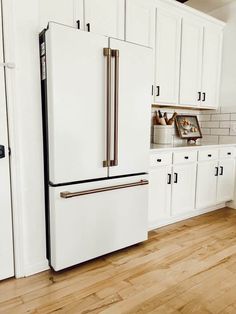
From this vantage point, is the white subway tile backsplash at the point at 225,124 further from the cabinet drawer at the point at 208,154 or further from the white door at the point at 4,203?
the white door at the point at 4,203

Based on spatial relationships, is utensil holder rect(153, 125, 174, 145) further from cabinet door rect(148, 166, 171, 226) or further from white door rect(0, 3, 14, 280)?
white door rect(0, 3, 14, 280)

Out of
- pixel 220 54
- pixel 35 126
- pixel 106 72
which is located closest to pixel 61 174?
pixel 35 126

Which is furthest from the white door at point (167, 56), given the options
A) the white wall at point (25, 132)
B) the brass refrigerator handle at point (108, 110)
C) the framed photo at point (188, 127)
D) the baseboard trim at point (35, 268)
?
the baseboard trim at point (35, 268)

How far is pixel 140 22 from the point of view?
2.52 m

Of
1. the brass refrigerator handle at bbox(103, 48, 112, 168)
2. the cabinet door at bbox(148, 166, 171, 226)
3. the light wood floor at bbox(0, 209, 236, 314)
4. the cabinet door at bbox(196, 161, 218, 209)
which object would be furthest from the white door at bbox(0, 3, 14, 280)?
the cabinet door at bbox(196, 161, 218, 209)

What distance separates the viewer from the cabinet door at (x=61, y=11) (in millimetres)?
1933

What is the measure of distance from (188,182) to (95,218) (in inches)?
53.3

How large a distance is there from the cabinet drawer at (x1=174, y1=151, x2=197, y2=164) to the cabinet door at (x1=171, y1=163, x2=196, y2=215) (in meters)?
0.06

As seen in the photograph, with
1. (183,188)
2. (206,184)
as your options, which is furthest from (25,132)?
(206,184)

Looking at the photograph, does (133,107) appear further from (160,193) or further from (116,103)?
(160,193)

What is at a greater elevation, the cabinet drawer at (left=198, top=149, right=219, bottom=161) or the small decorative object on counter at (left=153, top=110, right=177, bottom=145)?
the small decorative object on counter at (left=153, top=110, right=177, bottom=145)

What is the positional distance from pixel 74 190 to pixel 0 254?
69 centimetres

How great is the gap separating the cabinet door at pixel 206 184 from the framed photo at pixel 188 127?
0.56 meters

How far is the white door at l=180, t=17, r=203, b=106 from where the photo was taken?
2.98 metres
